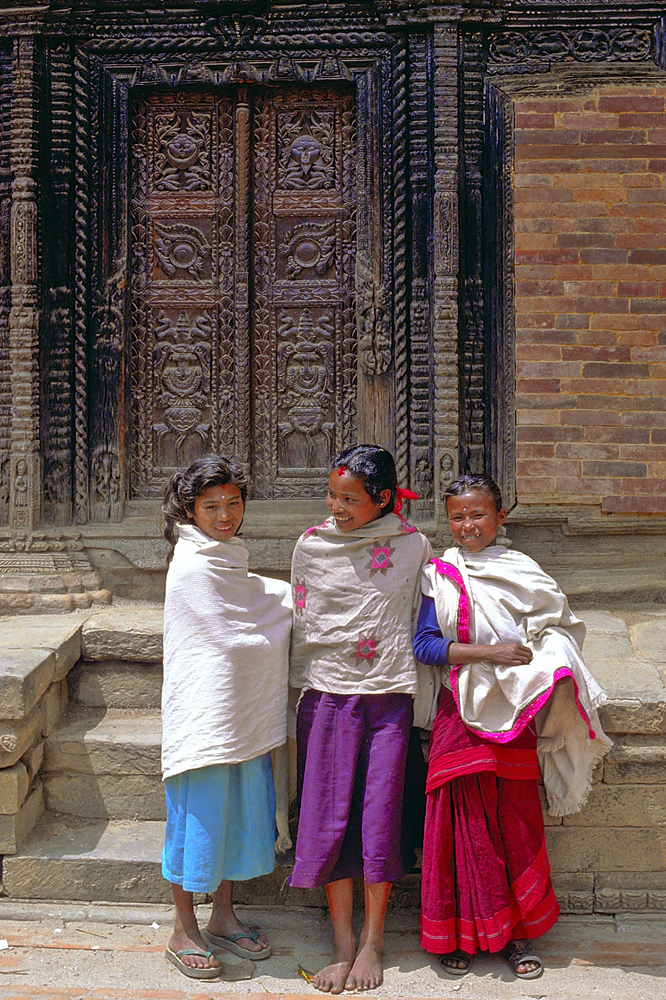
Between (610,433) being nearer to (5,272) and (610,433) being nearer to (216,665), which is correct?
(216,665)

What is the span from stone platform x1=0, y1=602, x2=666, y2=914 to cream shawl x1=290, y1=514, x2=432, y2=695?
77 centimetres

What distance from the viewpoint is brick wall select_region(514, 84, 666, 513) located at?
4.14m

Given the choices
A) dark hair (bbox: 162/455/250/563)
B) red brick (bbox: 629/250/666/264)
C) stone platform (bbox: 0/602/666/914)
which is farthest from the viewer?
red brick (bbox: 629/250/666/264)

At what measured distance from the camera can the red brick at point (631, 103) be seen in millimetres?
4156

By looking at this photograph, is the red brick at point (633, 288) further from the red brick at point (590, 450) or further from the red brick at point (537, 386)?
Answer: the red brick at point (590, 450)

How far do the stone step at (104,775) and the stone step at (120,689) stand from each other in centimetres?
28

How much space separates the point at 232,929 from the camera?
2.74 meters

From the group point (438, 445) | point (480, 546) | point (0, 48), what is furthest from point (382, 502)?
point (0, 48)

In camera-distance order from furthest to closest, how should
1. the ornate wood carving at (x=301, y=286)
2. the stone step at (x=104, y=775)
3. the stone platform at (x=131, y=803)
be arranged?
the ornate wood carving at (x=301, y=286) < the stone step at (x=104, y=775) < the stone platform at (x=131, y=803)

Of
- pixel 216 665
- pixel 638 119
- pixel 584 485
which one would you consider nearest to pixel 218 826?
pixel 216 665

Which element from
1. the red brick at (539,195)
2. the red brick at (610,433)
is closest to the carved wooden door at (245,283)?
the red brick at (539,195)

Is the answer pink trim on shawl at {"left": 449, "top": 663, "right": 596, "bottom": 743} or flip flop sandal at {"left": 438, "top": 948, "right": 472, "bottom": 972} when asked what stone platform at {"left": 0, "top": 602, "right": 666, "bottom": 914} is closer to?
flip flop sandal at {"left": 438, "top": 948, "right": 472, "bottom": 972}

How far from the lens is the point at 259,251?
448 cm

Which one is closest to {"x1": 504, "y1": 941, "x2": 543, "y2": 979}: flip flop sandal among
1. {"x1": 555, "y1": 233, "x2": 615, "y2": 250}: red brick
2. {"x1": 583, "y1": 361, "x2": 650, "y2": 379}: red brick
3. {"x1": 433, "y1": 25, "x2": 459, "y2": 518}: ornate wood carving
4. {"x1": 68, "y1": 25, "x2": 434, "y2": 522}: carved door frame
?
{"x1": 433, "y1": 25, "x2": 459, "y2": 518}: ornate wood carving
